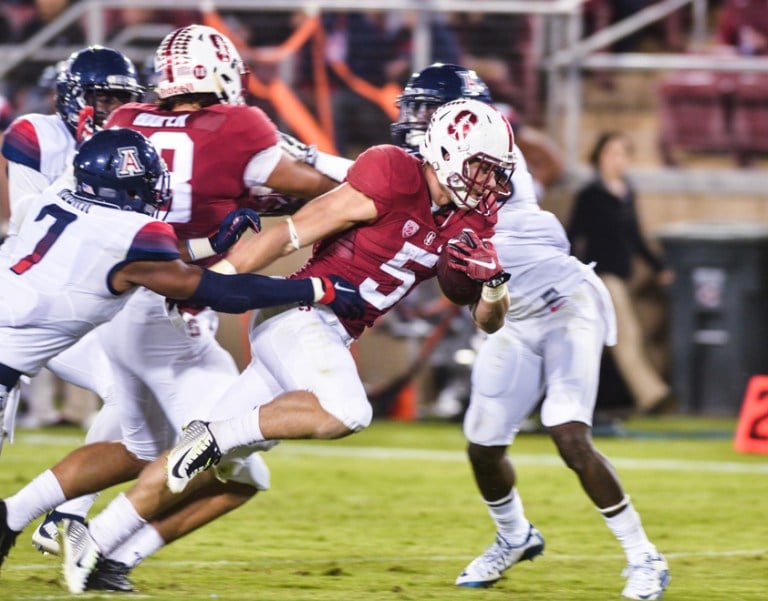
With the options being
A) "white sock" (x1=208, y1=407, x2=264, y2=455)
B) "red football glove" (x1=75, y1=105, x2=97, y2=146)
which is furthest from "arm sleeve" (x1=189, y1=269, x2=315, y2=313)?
"red football glove" (x1=75, y1=105, x2=97, y2=146)

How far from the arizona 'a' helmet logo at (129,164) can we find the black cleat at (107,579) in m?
1.33

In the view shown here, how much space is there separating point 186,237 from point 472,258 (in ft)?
3.87

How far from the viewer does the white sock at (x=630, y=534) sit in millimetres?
5672

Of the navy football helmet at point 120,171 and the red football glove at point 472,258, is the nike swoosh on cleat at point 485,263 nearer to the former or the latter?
the red football glove at point 472,258

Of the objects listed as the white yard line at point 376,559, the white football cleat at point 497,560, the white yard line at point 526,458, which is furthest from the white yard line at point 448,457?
the white football cleat at point 497,560

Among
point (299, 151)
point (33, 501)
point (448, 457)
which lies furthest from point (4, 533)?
point (448, 457)

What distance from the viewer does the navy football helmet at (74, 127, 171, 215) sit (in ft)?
17.0

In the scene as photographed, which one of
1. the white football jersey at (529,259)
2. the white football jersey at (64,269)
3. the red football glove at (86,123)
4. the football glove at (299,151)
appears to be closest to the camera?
the white football jersey at (64,269)

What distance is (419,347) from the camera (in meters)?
11.7

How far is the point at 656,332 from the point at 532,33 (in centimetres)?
251

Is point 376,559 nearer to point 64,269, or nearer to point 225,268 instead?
point 225,268

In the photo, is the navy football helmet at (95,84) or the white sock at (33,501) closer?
the white sock at (33,501)

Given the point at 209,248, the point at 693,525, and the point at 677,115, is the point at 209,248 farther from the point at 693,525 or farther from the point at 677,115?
the point at 677,115

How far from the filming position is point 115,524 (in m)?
5.36
